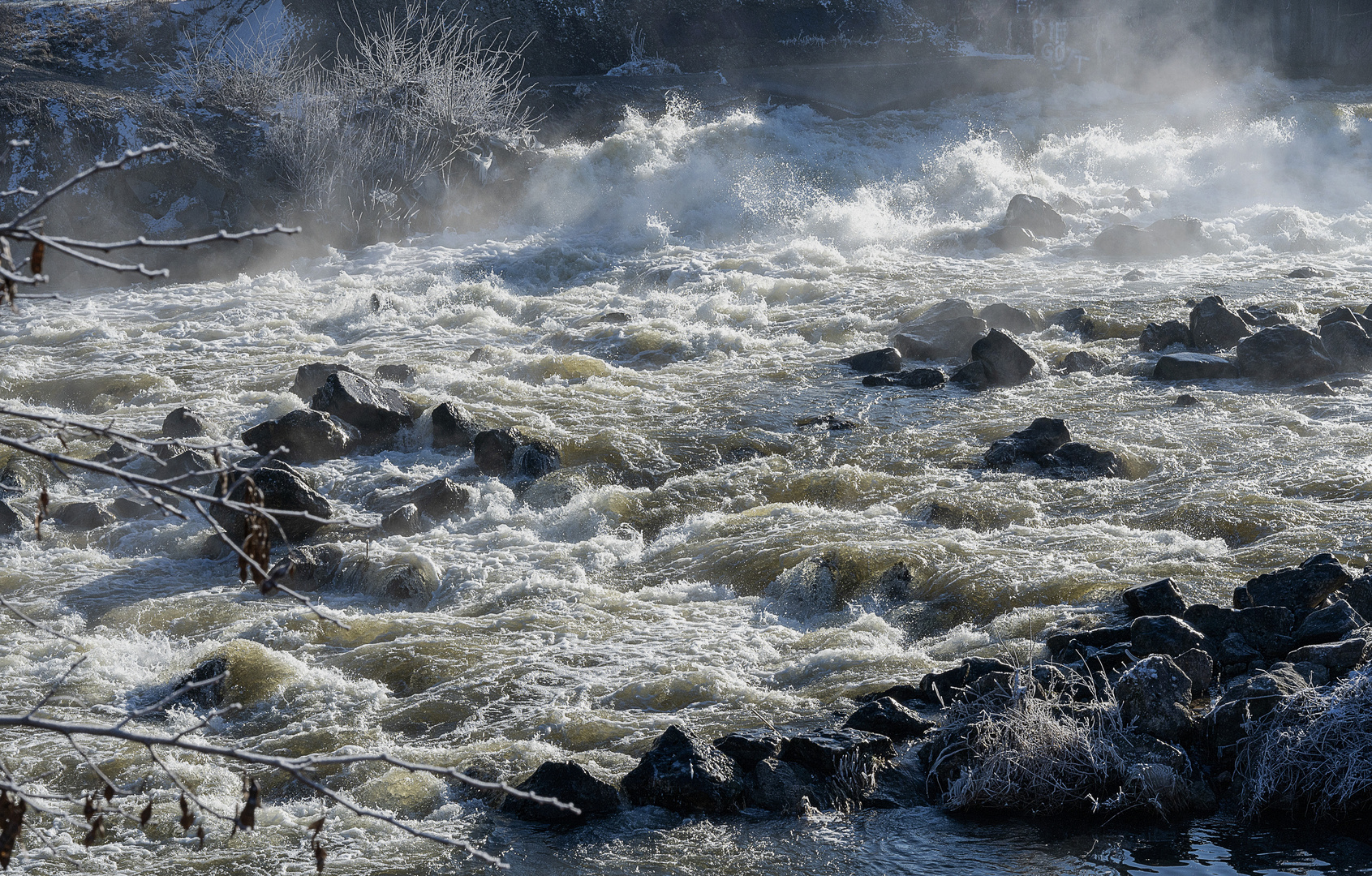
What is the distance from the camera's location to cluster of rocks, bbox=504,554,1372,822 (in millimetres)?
6016

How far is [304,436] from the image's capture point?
1264cm

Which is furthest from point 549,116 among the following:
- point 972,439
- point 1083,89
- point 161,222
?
point 972,439

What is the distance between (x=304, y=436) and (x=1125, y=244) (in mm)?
17149

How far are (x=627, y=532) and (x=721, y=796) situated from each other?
476 centimetres

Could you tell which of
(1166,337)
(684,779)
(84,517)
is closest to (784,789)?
(684,779)

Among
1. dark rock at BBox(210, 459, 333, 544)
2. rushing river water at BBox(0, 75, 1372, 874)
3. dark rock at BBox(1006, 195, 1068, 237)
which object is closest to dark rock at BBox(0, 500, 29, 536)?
rushing river water at BBox(0, 75, 1372, 874)

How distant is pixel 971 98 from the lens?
3797cm

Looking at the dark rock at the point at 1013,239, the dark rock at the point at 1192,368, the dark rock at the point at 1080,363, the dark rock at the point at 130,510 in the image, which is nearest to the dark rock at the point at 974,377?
the dark rock at the point at 1080,363

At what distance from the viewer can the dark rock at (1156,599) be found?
7.67 m

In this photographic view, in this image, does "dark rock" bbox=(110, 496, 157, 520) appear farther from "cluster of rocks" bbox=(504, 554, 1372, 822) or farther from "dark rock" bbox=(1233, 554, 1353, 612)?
"dark rock" bbox=(1233, 554, 1353, 612)

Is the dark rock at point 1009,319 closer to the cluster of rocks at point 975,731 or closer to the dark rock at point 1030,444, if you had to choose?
the dark rock at point 1030,444

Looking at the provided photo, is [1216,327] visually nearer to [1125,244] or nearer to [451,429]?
[1125,244]

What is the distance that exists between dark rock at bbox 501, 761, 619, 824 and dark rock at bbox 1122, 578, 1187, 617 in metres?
3.70

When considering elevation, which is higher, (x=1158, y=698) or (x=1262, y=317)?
(x=1262, y=317)
